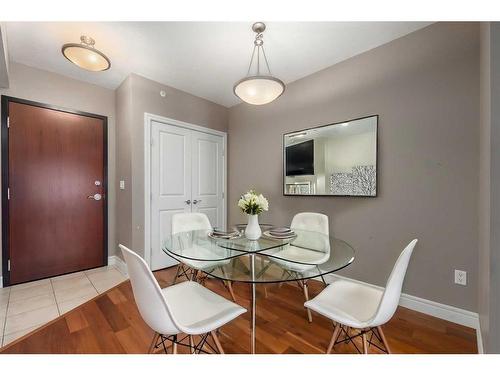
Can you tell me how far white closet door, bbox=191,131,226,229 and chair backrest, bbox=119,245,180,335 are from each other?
2339 mm

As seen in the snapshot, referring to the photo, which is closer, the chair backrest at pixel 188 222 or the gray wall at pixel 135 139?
the chair backrest at pixel 188 222

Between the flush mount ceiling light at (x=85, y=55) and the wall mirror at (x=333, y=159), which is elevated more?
the flush mount ceiling light at (x=85, y=55)

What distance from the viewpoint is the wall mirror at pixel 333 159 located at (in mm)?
2125

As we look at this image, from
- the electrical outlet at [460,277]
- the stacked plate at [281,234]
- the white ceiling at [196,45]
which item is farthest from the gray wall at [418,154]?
the stacked plate at [281,234]

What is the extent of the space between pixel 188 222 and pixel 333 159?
1.69m

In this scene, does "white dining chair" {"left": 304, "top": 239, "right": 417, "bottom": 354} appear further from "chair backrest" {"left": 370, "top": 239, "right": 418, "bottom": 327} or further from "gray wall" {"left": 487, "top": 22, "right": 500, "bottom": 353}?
"gray wall" {"left": 487, "top": 22, "right": 500, "bottom": 353}

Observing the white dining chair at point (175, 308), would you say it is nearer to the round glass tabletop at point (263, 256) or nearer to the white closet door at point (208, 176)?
the round glass tabletop at point (263, 256)

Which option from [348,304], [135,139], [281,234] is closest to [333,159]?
[281,234]

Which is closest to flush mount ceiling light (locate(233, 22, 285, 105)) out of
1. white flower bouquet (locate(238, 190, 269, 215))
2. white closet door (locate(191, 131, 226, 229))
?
white flower bouquet (locate(238, 190, 269, 215))

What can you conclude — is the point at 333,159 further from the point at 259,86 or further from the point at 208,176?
the point at 208,176

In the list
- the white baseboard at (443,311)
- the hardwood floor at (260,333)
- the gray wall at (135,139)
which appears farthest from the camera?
the gray wall at (135,139)

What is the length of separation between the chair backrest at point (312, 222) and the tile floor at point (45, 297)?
2146 mm

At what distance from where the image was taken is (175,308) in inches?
46.4

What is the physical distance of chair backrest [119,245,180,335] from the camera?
89 centimetres
